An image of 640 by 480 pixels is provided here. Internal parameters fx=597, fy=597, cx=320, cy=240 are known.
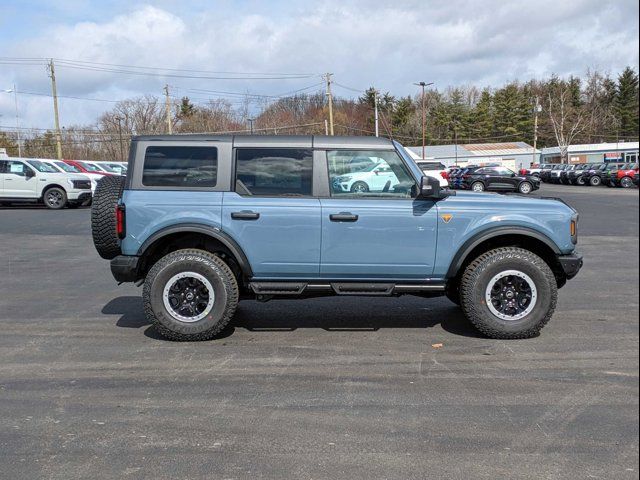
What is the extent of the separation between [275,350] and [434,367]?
4.87ft

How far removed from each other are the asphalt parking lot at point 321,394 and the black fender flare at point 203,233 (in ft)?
2.94

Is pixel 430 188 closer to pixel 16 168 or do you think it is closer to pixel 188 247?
pixel 188 247

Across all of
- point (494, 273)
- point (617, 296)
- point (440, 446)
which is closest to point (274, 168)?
point (494, 273)

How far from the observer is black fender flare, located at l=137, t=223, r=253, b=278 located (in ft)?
18.8

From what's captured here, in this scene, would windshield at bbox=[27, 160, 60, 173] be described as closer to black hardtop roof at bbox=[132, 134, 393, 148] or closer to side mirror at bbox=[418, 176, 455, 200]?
black hardtop roof at bbox=[132, 134, 393, 148]

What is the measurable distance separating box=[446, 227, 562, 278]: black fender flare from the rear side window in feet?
8.16

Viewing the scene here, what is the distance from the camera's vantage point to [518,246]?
20.3 feet

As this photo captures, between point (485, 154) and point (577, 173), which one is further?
point (485, 154)

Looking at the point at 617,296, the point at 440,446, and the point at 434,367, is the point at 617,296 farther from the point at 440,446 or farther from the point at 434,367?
the point at 440,446

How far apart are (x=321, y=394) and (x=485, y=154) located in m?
80.7

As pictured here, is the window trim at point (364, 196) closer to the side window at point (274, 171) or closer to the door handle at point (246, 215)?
the side window at point (274, 171)

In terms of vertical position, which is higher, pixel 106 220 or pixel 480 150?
pixel 480 150

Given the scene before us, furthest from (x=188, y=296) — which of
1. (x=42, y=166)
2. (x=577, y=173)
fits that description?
(x=577, y=173)

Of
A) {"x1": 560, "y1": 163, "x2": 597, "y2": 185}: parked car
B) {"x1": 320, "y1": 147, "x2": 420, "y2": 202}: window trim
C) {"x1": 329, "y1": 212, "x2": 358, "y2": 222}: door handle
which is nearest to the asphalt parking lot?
{"x1": 329, "y1": 212, "x2": 358, "y2": 222}: door handle
